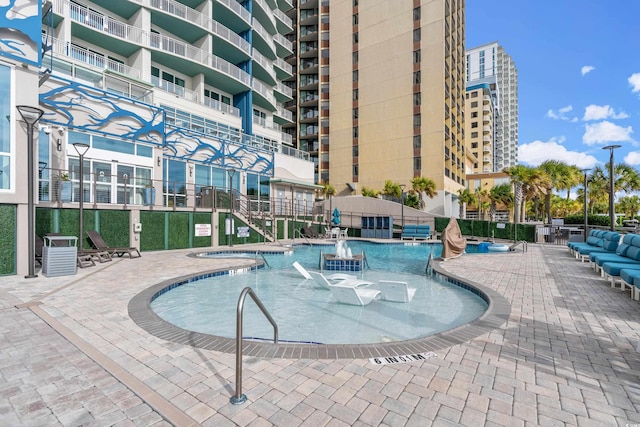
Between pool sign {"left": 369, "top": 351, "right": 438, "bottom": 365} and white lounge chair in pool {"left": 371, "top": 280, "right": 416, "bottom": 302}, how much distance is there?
3341mm

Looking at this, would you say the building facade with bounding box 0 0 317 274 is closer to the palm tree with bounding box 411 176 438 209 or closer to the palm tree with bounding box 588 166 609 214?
the palm tree with bounding box 411 176 438 209

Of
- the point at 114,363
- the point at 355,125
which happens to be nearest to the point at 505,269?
the point at 114,363

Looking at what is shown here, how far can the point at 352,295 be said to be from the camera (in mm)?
6883

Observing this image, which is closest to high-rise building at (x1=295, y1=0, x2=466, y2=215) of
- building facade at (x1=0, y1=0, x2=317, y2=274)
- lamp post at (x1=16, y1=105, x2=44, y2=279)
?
building facade at (x1=0, y1=0, x2=317, y2=274)

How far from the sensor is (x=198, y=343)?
13.2 feet

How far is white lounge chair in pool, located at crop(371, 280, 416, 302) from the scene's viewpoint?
7070 millimetres

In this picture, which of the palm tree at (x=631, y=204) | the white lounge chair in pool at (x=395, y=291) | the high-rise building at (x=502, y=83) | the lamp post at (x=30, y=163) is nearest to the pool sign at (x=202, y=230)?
the lamp post at (x=30, y=163)

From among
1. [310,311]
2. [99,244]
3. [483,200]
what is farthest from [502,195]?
[99,244]

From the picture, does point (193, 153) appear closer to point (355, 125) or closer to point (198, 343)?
point (198, 343)

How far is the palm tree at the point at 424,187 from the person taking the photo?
35.3 meters

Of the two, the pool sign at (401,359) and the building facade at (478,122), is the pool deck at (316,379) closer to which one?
the pool sign at (401,359)

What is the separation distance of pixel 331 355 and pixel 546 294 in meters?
5.76

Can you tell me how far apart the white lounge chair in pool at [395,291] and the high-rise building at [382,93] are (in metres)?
31.5

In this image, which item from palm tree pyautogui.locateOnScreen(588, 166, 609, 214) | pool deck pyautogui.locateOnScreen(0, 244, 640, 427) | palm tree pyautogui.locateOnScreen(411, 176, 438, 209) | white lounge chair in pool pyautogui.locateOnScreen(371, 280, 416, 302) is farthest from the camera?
palm tree pyautogui.locateOnScreen(588, 166, 609, 214)
